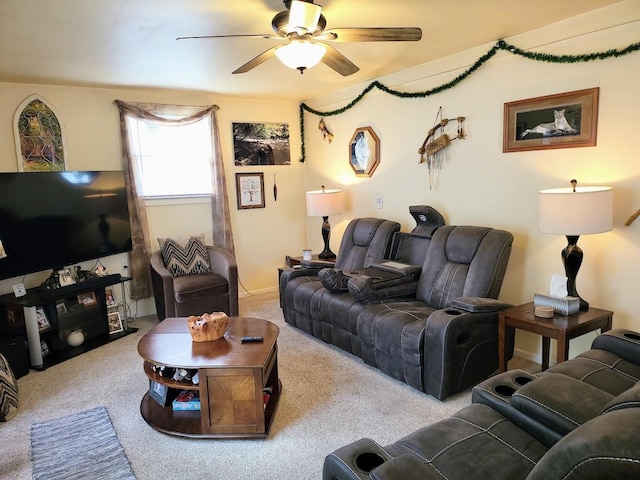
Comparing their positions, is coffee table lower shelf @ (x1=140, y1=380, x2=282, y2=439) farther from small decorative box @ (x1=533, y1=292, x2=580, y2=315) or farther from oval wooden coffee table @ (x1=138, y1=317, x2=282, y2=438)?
small decorative box @ (x1=533, y1=292, x2=580, y2=315)

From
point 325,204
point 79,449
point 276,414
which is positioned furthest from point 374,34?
point 79,449

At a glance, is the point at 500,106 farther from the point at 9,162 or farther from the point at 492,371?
the point at 9,162

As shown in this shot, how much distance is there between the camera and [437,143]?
3.81 m

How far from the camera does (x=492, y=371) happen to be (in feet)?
9.79

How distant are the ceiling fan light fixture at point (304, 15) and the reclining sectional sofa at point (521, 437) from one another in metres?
1.91

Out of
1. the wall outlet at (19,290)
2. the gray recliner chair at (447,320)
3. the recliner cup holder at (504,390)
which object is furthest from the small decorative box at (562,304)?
the wall outlet at (19,290)

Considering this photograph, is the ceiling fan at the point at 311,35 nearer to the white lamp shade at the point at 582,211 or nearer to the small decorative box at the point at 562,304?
the white lamp shade at the point at 582,211

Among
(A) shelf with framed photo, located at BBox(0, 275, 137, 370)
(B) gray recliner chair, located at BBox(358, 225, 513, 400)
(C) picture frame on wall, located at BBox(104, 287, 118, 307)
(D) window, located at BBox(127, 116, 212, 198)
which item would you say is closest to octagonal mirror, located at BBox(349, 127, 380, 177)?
(B) gray recliner chair, located at BBox(358, 225, 513, 400)

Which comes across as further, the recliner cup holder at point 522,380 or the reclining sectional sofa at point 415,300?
the reclining sectional sofa at point 415,300

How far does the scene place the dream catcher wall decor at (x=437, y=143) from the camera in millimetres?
3697

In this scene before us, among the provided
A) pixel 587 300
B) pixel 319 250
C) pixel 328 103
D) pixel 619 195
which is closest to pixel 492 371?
pixel 587 300

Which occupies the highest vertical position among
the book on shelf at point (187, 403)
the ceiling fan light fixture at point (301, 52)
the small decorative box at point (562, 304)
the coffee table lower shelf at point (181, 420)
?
the ceiling fan light fixture at point (301, 52)

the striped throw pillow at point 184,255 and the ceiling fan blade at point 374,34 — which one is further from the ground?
the ceiling fan blade at point 374,34

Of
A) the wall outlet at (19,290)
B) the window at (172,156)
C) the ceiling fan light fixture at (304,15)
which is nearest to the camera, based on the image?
the ceiling fan light fixture at (304,15)
